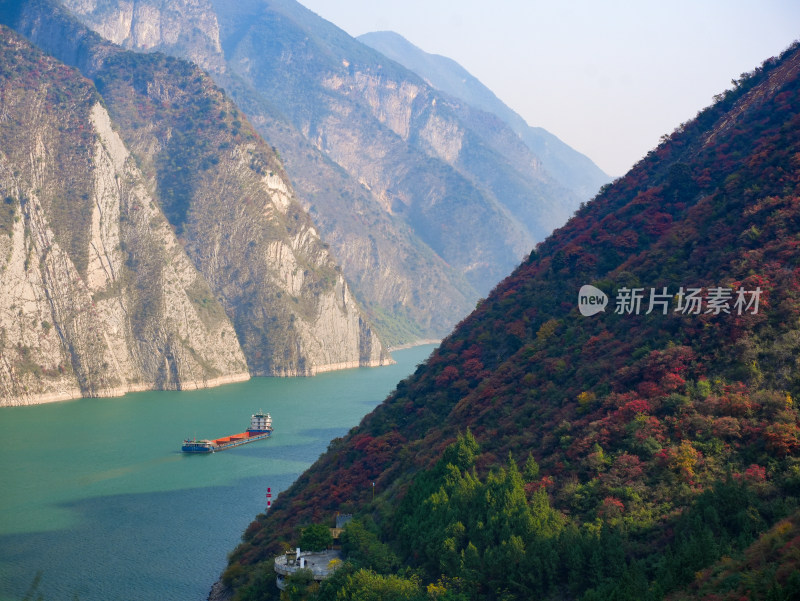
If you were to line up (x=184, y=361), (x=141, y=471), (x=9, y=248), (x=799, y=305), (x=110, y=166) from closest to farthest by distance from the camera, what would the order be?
(x=799, y=305) < (x=141, y=471) < (x=9, y=248) < (x=184, y=361) < (x=110, y=166)

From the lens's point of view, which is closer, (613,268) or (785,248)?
(785,248)

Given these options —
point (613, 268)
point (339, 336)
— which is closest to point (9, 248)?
point (339, 336)

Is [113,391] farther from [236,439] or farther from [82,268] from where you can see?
[236,439]

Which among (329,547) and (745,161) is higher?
(745,161)

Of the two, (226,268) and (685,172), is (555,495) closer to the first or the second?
(685,172)

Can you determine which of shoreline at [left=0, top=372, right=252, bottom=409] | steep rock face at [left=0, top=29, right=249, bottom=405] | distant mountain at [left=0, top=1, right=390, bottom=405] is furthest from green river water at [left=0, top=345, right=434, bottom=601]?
distant mountain at [left=0, top=1, right=390, bottom=405]

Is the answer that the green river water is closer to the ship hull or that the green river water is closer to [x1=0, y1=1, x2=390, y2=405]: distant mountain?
the ship hull
